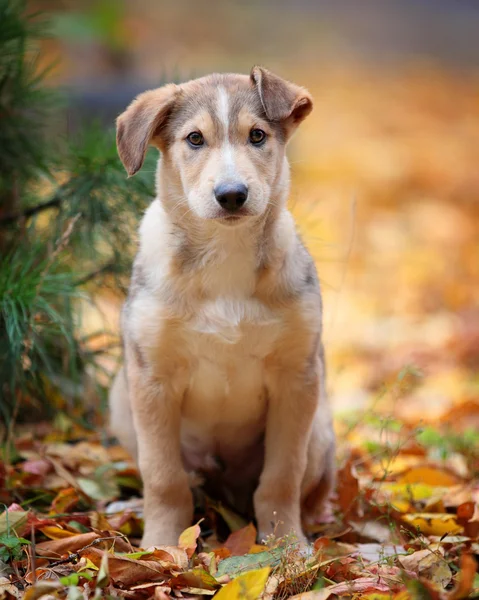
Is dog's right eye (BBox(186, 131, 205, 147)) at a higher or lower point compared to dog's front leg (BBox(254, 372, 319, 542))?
higher

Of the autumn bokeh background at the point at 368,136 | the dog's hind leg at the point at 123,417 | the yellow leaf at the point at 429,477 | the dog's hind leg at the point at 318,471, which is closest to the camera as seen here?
the dog's hind leg at the point at 318,471

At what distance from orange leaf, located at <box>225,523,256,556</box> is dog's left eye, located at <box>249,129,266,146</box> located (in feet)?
5.18

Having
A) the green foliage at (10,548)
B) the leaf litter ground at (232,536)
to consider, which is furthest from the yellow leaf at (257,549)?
the green foliage at (10,548)

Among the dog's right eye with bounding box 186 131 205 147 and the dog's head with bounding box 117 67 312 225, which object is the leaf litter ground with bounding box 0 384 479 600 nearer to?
the dog's head with bounding box 117 67 312 225

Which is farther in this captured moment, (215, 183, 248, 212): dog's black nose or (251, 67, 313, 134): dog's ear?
(251, 67, 313, 134): dog's ear

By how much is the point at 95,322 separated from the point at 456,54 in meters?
9.40

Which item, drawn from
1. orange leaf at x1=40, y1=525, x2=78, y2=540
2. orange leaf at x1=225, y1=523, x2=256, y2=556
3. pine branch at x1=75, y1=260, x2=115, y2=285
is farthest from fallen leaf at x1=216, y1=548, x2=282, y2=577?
pine branch at x1=75, y1=260, x2=115, y2=285

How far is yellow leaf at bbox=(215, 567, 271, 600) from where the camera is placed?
104 inches

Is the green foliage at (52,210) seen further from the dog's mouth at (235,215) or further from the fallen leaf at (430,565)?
the fallen leaf at (430,565)

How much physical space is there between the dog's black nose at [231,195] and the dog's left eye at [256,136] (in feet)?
1.12

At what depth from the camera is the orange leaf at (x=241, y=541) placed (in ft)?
11.1

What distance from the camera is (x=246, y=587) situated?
2.65m

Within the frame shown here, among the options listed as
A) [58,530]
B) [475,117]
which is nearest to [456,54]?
[475,117]

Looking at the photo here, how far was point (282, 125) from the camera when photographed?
11.7 feet
